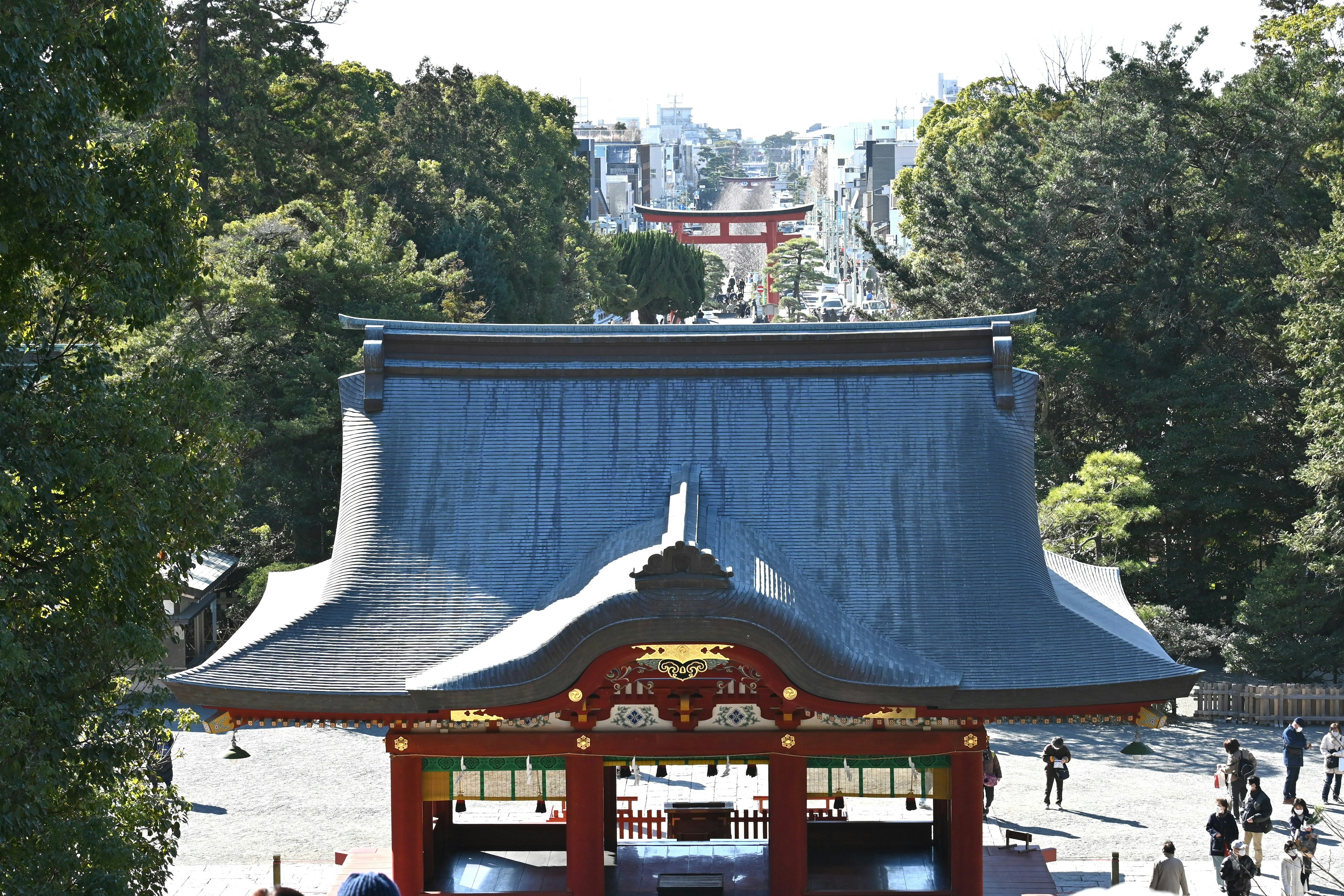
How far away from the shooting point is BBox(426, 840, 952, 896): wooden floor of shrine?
46.6 feet

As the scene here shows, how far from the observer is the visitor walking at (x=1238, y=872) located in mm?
14453

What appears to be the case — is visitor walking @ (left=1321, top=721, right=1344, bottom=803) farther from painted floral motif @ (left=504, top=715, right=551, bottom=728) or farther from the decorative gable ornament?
painted floral motif @ (left=504, top=715, right=551, bottom=728)

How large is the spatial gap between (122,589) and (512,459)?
5.90 m

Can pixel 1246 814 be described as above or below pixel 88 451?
below

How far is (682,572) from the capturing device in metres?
11.9

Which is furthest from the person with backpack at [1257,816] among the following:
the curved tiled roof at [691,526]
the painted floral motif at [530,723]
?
the painted floral motif at [530,723]

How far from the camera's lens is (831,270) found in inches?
5246

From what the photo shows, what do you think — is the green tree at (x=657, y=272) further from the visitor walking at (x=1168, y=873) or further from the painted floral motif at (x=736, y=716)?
the visitor walking at (x=1168, y=873)

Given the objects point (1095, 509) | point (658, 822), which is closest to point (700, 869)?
point (658, 822)

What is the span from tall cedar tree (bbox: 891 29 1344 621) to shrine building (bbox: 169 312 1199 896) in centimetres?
1614

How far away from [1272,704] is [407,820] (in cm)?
1703

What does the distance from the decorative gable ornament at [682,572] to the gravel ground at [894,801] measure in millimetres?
4668

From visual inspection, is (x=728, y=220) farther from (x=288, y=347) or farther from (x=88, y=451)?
(x=88, y=451)

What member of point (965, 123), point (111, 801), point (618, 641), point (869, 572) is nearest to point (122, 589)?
point (111, 801)
